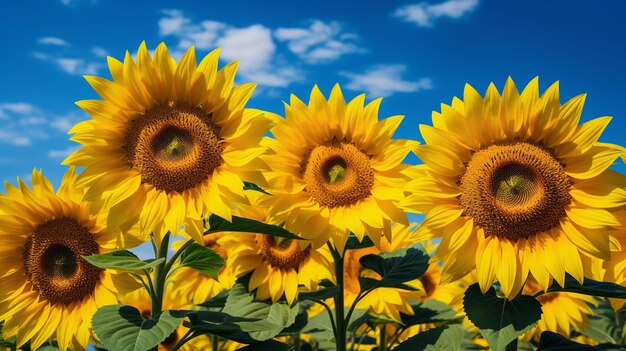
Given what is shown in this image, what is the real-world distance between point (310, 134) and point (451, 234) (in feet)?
4.44

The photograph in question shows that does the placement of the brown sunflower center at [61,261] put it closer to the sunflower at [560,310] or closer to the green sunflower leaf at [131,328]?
the green sunflower leaf at [131,328]

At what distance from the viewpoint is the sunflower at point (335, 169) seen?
13.9 ft

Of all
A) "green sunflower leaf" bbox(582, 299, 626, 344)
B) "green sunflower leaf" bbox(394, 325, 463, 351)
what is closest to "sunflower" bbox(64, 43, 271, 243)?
"green sunflower leaf" bbox(394, 325, 463, 351)

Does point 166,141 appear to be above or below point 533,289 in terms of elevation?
above

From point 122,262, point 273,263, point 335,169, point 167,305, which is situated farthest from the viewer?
point 167,305

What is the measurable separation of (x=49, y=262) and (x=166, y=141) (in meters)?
1.23

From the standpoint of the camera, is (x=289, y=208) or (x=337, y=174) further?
(x=337, y=174)

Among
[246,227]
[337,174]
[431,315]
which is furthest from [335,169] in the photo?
[431,315]

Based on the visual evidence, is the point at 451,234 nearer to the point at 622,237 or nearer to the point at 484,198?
the point at 484,198

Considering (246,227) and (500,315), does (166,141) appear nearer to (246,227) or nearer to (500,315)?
(246,227)

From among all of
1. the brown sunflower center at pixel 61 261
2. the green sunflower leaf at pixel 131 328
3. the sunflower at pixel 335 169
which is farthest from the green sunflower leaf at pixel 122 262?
the sunflower at pixel 335 169

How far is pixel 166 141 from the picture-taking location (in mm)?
4145

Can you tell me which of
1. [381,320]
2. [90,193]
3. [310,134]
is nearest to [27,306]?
[90,193]

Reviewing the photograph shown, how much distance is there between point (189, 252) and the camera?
150 inches
